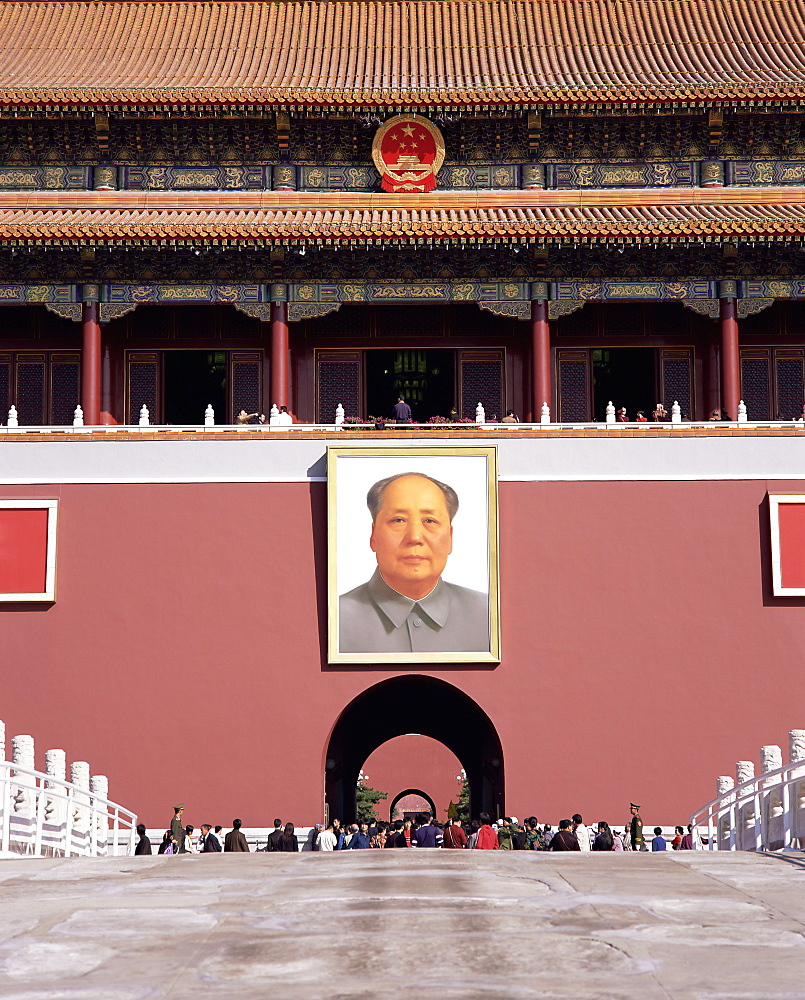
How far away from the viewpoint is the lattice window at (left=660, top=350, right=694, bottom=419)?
2239cm

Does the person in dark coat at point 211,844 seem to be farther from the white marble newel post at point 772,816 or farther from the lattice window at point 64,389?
the lattice window at point 64,389

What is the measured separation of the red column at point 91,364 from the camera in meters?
21.0

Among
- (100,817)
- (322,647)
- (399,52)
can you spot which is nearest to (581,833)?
(322,647)

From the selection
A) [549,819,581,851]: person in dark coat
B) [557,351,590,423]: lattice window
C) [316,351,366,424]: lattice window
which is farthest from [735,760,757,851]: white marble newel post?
[316,351,366,424]: lattice window

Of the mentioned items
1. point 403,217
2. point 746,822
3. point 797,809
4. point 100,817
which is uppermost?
point 403,217

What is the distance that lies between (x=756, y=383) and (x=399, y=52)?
28.1ft

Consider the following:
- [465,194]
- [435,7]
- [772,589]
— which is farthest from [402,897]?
[435,7]

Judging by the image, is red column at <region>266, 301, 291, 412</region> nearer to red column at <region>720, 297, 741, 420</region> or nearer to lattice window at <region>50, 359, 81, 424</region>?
lattice window at <region>50, 359, 81, 424</region>

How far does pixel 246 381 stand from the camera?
890 inches

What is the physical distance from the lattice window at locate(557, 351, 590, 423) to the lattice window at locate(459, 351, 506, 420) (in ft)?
3.00

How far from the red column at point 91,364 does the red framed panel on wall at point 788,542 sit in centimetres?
944

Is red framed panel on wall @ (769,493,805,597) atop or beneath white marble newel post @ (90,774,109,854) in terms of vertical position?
atop

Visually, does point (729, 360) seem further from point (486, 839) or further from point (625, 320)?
point (486, 839)

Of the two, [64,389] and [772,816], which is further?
[64,389]
